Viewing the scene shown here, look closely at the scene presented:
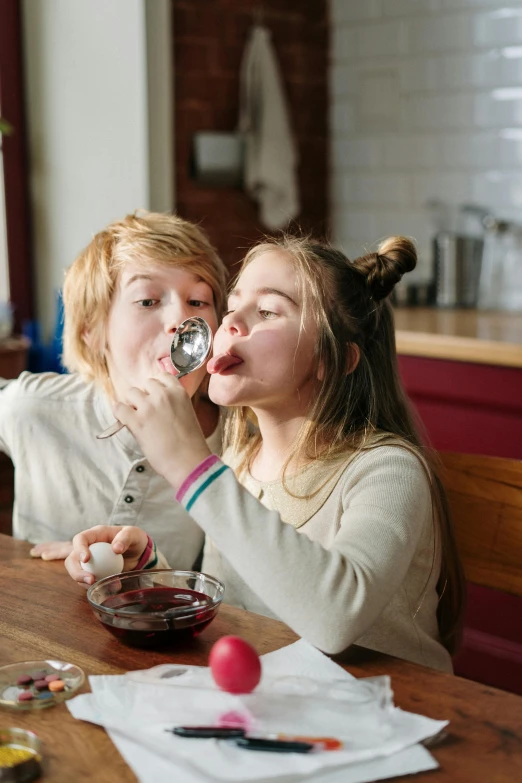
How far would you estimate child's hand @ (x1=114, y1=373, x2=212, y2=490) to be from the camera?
99cm

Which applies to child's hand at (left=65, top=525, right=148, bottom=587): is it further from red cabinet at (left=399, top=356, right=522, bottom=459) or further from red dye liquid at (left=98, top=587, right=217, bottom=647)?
red cabinet at (left=399, top=356, right=522, bottom=459)

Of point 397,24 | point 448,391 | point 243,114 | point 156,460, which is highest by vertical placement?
point 397,24

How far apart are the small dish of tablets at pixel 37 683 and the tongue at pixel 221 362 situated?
0.39 meters

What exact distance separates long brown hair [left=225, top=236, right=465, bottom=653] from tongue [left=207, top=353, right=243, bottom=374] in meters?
0.12

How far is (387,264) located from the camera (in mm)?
1283

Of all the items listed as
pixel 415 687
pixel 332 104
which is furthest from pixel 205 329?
pixel 332 104

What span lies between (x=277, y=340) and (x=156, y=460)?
0.29 meters

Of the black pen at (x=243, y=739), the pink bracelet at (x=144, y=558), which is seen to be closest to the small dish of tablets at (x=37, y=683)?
the black pen at (x=243, y=739)

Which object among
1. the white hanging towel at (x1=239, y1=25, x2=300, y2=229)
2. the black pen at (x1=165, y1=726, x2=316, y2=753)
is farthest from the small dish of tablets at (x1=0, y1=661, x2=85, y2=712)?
the white hanging towel at (x1=239, y1=25, x2=300, y2=229)

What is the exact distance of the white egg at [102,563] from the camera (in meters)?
1.17

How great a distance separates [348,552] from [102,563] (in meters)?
0.33

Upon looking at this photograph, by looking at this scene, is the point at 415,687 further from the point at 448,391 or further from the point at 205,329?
the point at 448,391

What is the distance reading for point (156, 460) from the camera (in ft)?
3.27

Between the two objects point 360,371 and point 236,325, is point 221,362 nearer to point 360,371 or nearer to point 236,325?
point 236,325
